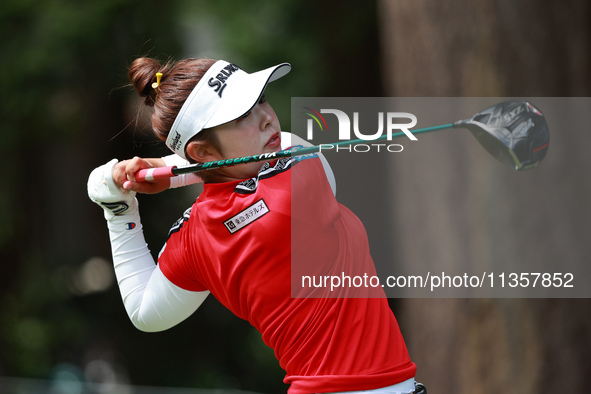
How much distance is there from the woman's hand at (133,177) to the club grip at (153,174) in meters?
0.01

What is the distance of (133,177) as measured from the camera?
4.56ft

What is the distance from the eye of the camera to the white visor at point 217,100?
4.13ft

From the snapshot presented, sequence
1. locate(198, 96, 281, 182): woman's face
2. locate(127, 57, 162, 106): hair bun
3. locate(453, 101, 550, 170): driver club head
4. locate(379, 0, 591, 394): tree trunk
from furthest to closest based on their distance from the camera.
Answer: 1. locate(379, 0, 591, 394): tree trunk
2. locate(127, 57, 162, 106): hair bun
3. locate(198, 96, 281, 182): woman's face
4. locate(453, 101, 550, 170): driver club head

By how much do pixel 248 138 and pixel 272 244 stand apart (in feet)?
0.70

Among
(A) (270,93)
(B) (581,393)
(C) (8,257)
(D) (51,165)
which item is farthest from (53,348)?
(B) (581,393)

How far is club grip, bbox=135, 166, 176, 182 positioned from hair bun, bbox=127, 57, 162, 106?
0.51 ft

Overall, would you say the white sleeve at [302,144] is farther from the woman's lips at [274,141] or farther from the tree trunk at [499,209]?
the tree trunk at [499,209]

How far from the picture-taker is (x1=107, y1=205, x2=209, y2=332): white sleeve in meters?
1.38

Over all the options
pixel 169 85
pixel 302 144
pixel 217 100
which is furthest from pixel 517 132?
pixel 169 85

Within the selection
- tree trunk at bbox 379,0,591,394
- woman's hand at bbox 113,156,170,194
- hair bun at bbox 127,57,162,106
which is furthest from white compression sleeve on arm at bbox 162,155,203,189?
tree trunk at bbox 379,0,591,394

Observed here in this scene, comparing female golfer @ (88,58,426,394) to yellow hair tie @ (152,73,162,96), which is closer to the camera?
female golfer @ (88,58,426,394)

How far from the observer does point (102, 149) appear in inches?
149

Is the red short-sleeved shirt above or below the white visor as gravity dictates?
below

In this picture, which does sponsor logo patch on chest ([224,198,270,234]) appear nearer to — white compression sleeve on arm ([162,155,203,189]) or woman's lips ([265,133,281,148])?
woman's lips ([265,133,281,148])
